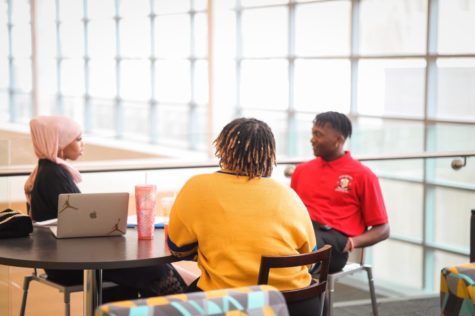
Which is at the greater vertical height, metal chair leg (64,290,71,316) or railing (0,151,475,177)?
railing (0,151,475,177)

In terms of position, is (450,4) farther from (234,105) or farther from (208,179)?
(208,179)

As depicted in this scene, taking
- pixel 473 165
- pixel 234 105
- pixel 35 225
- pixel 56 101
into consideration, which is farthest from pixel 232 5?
pixel 35 225

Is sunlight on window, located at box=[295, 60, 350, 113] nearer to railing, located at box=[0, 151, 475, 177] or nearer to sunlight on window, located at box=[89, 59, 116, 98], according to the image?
sunlight on window, located at box=[89, 59, 116, 98]

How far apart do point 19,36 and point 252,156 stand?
1417cm

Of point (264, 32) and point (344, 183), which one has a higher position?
point (264, 32)

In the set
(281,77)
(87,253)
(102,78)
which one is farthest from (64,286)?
(102,78)

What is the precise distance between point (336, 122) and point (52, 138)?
1.25 metres

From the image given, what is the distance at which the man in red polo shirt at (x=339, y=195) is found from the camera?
3.56m

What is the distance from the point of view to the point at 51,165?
3.29m

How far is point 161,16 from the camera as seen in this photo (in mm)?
13195

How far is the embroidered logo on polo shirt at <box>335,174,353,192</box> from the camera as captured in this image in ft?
11.9

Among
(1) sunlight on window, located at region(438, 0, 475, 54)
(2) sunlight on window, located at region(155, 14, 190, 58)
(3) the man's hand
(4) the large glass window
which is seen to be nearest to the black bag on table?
(3) the man's hand

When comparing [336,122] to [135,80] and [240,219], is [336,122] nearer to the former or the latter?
[240,219]

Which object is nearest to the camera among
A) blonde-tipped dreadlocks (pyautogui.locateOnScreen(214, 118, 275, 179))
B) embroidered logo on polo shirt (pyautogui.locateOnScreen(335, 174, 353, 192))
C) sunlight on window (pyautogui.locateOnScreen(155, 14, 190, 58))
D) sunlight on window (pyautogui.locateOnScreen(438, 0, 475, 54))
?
blonde-tipped dreadlocks (pyautogui.locateOnScreen(214, 118, 275, 179))
